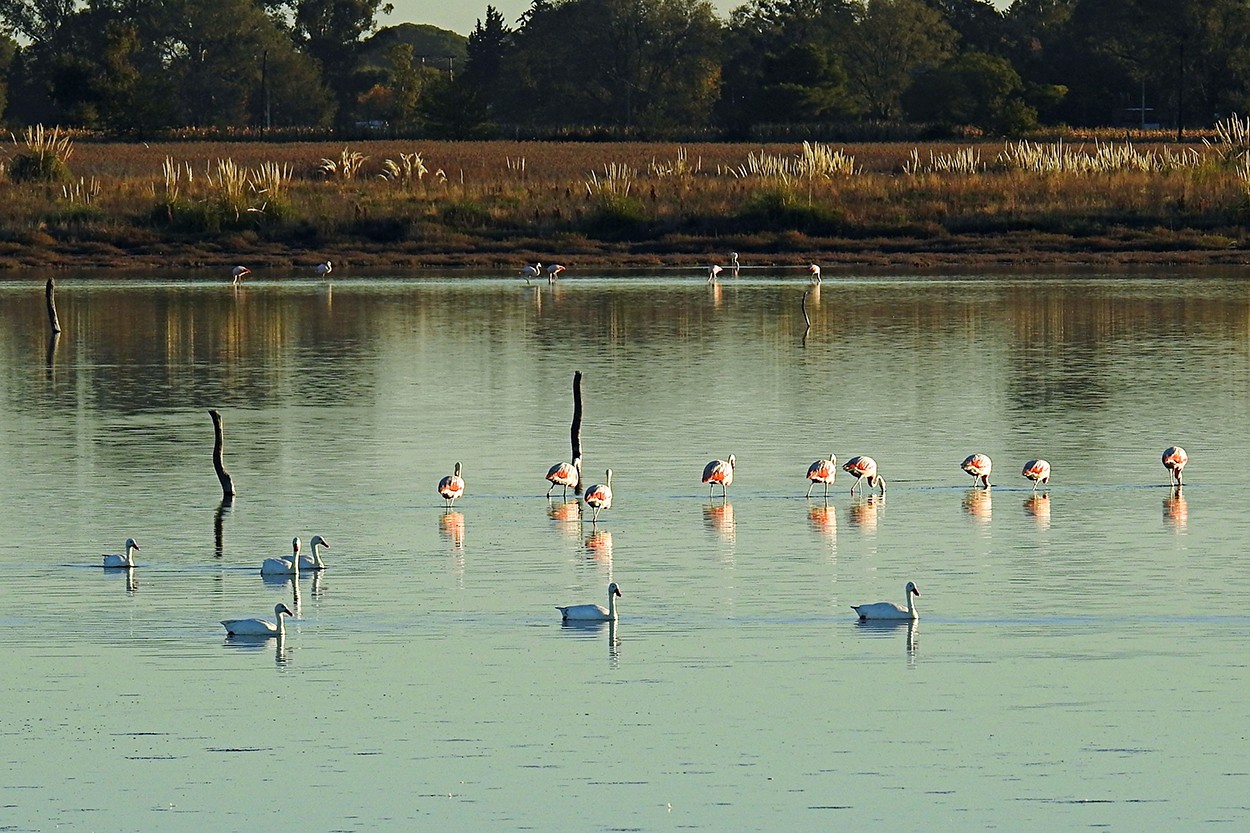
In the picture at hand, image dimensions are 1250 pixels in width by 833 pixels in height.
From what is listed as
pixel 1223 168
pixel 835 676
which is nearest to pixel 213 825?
pixel 835 676

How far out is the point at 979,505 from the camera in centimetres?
2161

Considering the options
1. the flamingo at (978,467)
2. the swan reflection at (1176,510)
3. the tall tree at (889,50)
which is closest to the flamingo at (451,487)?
the flamingo at (978,467)

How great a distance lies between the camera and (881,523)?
20719 mm

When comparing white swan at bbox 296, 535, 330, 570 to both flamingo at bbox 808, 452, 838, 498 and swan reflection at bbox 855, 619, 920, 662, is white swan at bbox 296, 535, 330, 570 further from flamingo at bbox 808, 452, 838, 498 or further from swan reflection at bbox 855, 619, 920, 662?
flamingo at bbox 808, 452, 838, 498

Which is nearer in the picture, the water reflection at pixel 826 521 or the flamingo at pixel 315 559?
the flamingo at pixel 315 559

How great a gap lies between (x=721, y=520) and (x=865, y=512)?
4.61 ft

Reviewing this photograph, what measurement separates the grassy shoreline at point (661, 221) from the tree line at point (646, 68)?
43.8m

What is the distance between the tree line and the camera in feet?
365

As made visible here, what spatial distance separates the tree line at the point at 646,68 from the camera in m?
111

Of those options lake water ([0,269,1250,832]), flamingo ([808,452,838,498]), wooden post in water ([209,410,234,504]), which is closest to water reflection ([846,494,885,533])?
lake water ([0,269,1250,832])

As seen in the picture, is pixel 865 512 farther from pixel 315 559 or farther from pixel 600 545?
pixel 315 559

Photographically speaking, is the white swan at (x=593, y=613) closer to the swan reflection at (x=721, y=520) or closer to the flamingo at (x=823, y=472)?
the swan reflection at (x=721, y=520)

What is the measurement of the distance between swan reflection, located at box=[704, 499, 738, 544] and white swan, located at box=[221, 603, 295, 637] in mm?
4851

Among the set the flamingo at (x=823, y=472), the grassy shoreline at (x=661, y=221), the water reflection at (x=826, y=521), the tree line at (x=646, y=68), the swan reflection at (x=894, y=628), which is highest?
the tree line at (x=646, y=68)
